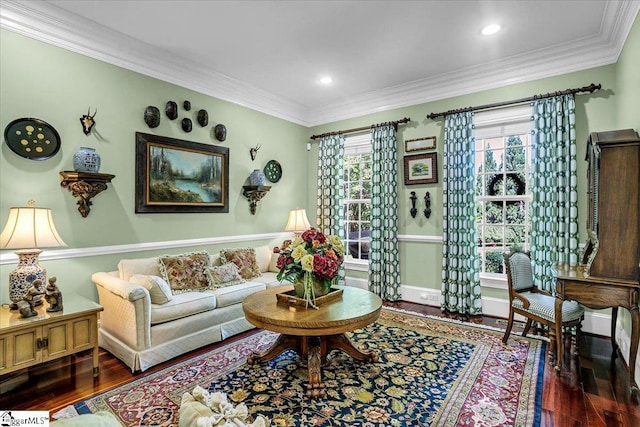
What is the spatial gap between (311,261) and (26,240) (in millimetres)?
2228

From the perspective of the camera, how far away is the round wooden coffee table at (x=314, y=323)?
240 cm

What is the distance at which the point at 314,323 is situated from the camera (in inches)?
93.6

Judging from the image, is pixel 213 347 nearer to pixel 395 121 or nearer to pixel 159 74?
pixel 159 74

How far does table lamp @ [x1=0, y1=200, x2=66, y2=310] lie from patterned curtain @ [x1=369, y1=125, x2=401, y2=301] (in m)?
3.85

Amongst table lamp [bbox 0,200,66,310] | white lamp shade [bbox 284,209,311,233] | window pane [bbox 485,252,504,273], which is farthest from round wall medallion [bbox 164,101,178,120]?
window pane [bbox 485,252,504,273]

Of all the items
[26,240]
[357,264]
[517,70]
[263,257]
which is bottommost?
[357,264]

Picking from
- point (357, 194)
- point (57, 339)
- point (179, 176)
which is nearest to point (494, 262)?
point (357, 194)

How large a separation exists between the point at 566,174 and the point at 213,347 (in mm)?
4204

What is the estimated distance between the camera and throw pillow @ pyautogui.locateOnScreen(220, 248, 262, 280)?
4234 millimetres

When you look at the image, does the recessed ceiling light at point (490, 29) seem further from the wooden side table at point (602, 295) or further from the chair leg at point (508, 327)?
the chair leg at point (508, 327)

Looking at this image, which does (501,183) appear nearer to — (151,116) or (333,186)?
Answer: (333,186)

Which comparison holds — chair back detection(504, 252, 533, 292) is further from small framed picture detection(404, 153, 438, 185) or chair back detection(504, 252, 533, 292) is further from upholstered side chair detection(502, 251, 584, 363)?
small framed picture detection(404, 153, 438, 185)

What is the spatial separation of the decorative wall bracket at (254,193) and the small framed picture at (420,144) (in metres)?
2.15

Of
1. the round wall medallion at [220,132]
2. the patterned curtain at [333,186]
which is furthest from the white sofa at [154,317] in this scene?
the patterned curtain at [333,186]
